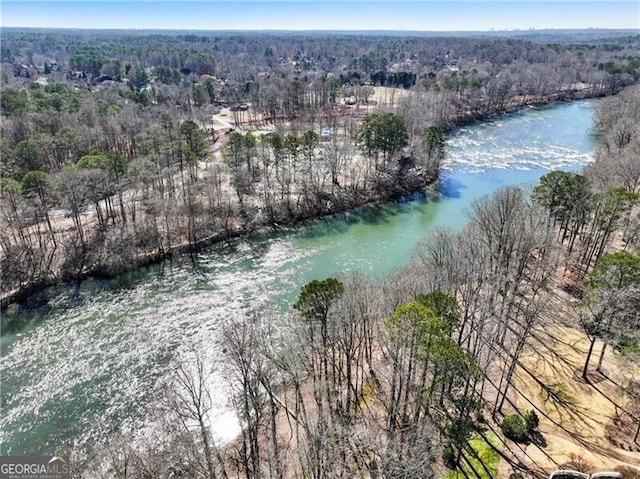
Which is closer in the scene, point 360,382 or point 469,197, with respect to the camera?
point 360,382

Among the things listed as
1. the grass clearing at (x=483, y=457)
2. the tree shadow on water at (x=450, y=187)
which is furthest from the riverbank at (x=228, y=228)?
the grass clearing at (x=483, y=457)

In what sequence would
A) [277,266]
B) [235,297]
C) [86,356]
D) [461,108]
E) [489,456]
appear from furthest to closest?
1. [461,108]
2. [277,266]
3. [235,297]
4. [86,356]
5. [489,456]

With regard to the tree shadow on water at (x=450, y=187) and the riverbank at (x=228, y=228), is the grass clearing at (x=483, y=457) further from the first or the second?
the tree shadow on water at (x=450, y=187)

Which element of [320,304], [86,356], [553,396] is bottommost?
[86,356]

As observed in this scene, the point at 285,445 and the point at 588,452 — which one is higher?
the point at 588,452

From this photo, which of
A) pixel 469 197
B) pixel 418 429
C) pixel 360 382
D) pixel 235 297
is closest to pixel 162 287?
pixel 235 297

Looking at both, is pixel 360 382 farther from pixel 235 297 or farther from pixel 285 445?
pixel 235 297

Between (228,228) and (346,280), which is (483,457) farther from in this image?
(228,228)
